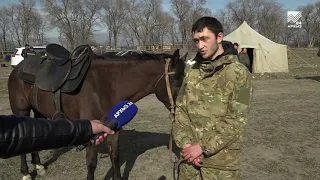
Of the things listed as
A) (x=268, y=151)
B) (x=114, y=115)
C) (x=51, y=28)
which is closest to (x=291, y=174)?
(x=268, y=151)

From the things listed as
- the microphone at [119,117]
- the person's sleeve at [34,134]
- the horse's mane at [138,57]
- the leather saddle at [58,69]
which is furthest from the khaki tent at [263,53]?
the person's sleeve at [34,134]

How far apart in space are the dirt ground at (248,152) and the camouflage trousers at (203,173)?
2.07m

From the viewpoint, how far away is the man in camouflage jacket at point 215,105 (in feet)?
6.82

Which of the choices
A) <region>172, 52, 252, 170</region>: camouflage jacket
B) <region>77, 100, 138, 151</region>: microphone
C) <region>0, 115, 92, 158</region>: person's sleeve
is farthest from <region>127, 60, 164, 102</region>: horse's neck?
<region>0, 115, 92, 158</region>: person's sleeve

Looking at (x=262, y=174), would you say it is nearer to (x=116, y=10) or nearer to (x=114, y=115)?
(x=114, y=115)

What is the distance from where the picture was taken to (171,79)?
362 cm

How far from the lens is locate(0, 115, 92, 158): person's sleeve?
1316 millimetres

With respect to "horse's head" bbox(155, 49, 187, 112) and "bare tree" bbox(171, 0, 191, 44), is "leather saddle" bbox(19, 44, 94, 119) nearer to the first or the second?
"horse's head" bbox(155, 49, 187, 112)

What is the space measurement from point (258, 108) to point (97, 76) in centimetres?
597

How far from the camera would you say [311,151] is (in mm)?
5215

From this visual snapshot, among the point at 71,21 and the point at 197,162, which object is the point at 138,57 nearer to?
the point at 197,162

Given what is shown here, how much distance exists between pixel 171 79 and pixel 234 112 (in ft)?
5.27

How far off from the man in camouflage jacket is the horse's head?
1286mm

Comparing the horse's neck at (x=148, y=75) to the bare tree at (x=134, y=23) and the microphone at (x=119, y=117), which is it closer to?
the microphone at (x=119, y=117)
